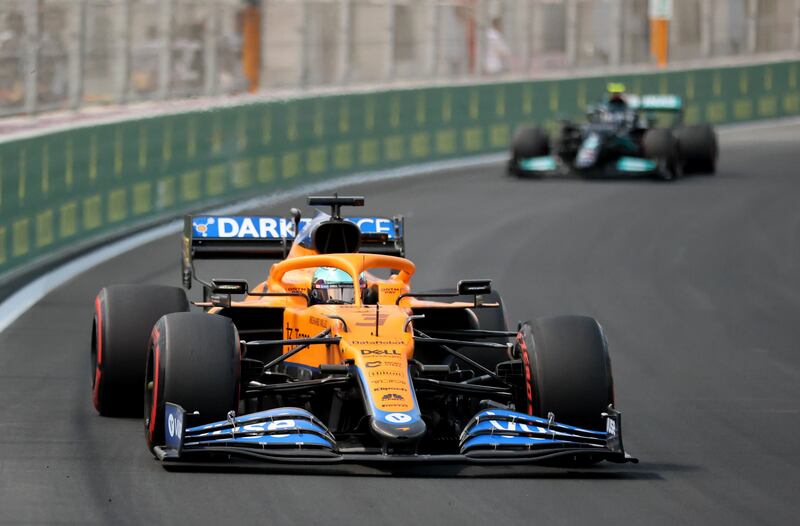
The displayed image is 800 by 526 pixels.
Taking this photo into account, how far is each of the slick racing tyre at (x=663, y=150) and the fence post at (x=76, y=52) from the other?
988 cm

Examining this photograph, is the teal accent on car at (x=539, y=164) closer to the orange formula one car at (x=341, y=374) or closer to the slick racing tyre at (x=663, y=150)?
the slick racing tyre at (x=663, y=150)

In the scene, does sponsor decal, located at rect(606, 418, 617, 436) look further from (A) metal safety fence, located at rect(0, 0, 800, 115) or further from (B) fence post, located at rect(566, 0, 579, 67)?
(B) fence post, located at rect(566, 0, 579, 67)

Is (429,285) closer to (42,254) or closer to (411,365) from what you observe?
(42,254)

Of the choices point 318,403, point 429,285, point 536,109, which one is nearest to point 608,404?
point 318,403

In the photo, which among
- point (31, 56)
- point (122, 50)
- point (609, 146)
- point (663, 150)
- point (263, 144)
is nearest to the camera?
point (31, 56)

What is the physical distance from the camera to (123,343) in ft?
34.9

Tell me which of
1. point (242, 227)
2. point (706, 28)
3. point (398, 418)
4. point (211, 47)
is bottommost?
point (398, 418)

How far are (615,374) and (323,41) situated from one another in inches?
658

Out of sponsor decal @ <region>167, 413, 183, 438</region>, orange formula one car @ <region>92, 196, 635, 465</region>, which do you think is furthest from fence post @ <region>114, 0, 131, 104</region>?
sponsor decal @ <region>167, 413, 183, 438</region>

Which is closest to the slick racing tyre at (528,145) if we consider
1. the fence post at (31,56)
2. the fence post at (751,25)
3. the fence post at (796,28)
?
the fence post at (31,56)

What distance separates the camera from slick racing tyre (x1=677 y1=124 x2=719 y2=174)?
2964 cm

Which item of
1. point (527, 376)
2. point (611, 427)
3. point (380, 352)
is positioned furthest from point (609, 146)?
point (380, 352)

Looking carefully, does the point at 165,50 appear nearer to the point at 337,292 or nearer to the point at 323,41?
the point at 323,41

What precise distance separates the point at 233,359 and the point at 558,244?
12.4 metres
